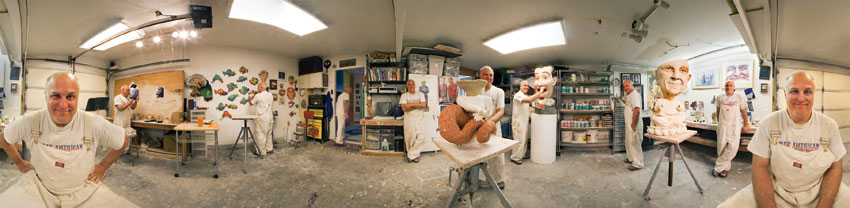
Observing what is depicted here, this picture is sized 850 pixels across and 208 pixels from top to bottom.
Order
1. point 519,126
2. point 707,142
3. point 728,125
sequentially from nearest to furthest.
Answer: point 728,125 → point 707,142 → point 519,126

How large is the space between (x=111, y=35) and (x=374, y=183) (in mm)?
2261

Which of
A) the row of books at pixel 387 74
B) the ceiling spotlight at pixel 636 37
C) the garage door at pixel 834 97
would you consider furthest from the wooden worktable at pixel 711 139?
the row of books at pixel 387 74

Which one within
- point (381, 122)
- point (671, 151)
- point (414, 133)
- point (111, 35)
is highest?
point (111, 35)

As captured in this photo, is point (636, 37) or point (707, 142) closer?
point (636, 37)

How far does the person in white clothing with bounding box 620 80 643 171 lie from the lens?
5.33ft

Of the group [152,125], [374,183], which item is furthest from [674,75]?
[152,125]

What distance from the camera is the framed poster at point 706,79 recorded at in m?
1.47

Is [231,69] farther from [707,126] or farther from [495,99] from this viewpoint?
[707,126]

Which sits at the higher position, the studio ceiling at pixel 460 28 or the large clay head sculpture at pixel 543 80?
the studio ceiling at pixel 460 28

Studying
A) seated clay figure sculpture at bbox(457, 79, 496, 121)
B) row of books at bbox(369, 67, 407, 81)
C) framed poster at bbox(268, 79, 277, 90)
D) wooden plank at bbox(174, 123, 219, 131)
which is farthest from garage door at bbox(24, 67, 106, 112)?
seated clay figure sculpture at bbox(457, 79, 496, 121)

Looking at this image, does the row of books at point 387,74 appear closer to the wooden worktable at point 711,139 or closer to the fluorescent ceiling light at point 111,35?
the fluorescent ceiling light at point 111,35

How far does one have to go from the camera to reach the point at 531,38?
149 centimetres

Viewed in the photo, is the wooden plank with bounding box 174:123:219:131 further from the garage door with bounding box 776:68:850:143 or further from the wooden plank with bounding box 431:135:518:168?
the garage door with bounding box 776:68:850:143

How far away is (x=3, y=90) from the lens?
103 centimetres
